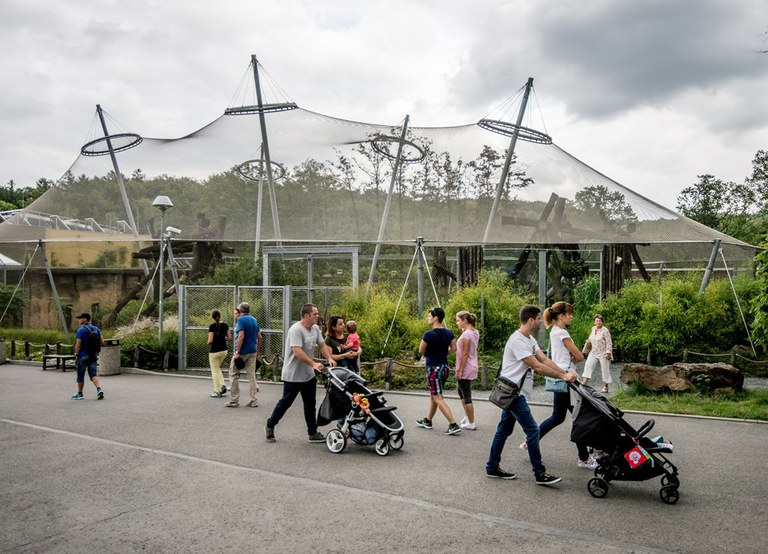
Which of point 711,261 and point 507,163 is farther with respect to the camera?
point 507,163

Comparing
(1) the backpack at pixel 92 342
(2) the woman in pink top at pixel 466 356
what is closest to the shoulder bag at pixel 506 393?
(2) the woman in pink top at pixel 466 356

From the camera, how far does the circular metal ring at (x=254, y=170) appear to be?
16.6 meters

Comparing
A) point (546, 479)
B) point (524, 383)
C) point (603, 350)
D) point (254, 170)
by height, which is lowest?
point (546, 479)

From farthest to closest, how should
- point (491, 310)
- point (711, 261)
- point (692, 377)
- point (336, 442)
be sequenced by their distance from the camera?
point (491, 310) < point (711, 261) < point (692, 377) < point (336, 442)

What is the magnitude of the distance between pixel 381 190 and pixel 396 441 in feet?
31.5

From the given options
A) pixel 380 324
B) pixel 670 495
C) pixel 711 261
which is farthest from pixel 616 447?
pixel 711 261

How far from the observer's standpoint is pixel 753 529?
4.97 m

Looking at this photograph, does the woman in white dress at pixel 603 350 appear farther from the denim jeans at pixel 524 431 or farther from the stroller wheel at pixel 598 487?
the stroller wheel at pixel 598 487

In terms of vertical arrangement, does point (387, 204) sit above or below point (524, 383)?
above

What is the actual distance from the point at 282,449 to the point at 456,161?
33.2ft

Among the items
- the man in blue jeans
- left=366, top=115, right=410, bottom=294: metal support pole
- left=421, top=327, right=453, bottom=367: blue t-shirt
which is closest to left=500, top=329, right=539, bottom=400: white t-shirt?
the man in blue jeans

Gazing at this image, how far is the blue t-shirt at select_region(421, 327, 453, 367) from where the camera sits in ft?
28.6

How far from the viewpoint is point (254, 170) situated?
16719 mm

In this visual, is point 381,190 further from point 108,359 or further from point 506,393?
point 506,393
